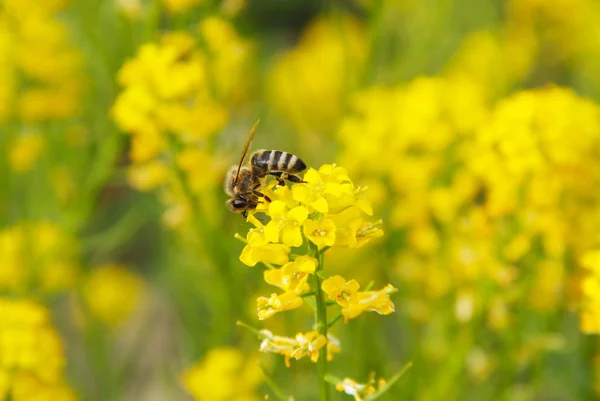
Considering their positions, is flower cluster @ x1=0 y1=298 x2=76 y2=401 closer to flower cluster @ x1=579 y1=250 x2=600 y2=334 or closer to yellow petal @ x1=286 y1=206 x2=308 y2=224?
yellow petal @ x1=286 y1=206 x2=308 y2=224

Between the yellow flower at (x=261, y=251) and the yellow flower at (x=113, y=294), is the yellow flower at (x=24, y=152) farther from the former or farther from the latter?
the yellow flower at (x=261, y=251)

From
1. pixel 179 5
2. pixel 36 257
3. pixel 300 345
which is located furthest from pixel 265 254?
pixel 36 257

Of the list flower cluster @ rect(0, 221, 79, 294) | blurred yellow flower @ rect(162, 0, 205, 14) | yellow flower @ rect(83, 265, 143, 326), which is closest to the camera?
blurred yellow flower @ rect(162, 0, 205, 14)

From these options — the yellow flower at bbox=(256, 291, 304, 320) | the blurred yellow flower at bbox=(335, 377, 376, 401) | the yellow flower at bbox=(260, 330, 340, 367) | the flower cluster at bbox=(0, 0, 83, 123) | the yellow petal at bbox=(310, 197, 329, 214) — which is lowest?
the blurred yellow flower at bbox=(335, 377, 376, 401)

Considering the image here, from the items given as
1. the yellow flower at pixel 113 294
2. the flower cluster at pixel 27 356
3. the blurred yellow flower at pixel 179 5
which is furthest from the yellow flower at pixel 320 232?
the yellow flower at pixel 113 294

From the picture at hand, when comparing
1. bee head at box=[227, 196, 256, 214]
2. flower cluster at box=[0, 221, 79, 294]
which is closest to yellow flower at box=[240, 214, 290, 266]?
bee head at box=[227, 196, 256, 214]

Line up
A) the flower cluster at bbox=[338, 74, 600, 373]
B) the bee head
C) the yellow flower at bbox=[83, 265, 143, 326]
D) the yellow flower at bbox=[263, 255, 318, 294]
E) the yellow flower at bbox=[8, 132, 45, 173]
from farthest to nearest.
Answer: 1. the yellow flower at bbox=[83, 265, 143, 326]
2. the yellow flower at bbox=[8, 132, 45, 173]
3. the flower cluster at bbox=[338, 74, 600, 373]
4. the bee head
5. the yellow flower at bbox=[263, 255, 318, 294]

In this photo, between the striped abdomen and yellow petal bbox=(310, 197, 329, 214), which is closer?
yellow petal bbox=(310, 197, 329, 214)
